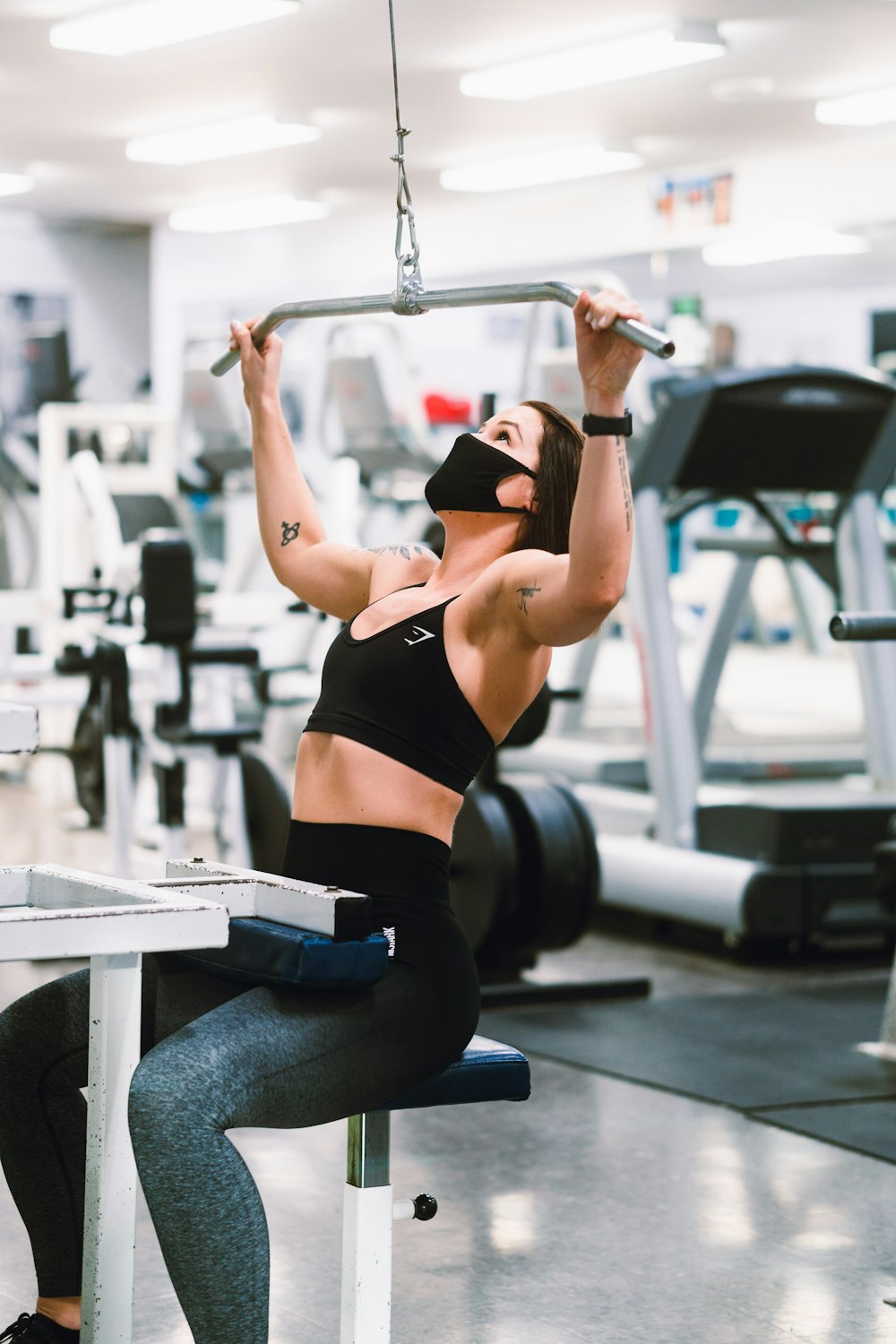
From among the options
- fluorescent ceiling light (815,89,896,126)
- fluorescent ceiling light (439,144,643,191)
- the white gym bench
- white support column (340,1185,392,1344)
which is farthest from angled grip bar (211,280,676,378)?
fluorescent ceiling light (439,144,643,191)

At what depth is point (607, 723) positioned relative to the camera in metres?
8.49

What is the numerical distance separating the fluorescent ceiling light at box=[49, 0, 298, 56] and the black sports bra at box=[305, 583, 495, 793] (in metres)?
5.61

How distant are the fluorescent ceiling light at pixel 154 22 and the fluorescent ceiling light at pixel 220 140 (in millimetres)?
1866

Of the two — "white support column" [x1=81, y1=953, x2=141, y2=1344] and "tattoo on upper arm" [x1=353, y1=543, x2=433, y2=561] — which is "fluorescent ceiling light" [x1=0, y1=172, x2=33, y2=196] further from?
"white support column" [x1=81, y1=953, x2=141, y2=1344]

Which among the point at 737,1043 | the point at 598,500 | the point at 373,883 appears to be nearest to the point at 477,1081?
the point at 373,883

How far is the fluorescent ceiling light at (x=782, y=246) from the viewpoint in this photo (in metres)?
10.9

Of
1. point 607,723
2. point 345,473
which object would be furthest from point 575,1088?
point 607,723

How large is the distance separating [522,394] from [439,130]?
4066mm

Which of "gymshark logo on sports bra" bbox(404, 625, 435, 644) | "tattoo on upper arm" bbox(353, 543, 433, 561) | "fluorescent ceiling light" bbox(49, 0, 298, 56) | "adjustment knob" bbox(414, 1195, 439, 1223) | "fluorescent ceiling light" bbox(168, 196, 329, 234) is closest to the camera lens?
"adjustment knob" bbox(414, 1195, 439, 1223)

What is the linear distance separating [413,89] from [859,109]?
2.26 metres

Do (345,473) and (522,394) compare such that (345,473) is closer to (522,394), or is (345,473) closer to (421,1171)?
(522,394)

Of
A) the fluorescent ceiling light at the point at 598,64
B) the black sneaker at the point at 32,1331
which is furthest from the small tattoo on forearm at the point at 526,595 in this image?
the fluorescent ceiling light at the point at 598,64

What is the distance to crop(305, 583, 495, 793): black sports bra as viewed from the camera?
6.98 ft

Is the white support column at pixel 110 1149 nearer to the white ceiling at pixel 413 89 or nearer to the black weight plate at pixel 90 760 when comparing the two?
the black weight plate at pixel 90 760
